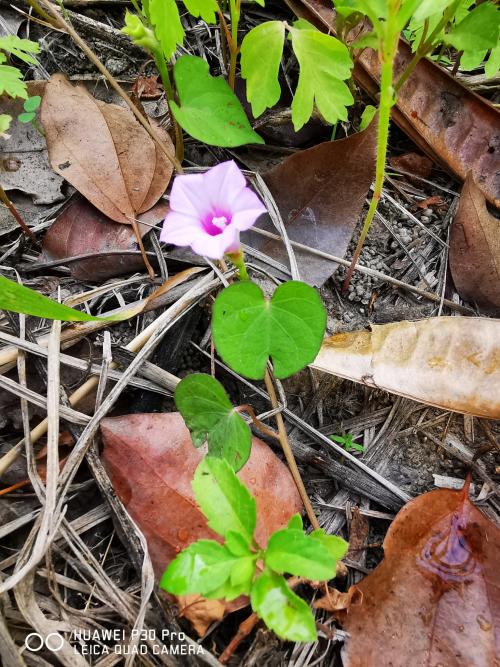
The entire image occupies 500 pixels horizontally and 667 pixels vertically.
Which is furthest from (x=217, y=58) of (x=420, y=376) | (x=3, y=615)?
(x=3, y=615)

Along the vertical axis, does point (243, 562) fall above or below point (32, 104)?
below

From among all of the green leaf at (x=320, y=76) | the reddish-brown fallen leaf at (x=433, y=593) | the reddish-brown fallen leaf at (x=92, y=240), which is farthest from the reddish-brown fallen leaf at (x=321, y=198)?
the reddish-brown fallen leaf at (x=433, y=593)

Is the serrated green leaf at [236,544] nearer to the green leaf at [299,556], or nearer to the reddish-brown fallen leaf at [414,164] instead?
the green leaf at [299,556]

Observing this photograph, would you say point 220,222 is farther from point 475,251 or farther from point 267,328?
point 475,251

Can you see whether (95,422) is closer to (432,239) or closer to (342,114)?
(342,114)

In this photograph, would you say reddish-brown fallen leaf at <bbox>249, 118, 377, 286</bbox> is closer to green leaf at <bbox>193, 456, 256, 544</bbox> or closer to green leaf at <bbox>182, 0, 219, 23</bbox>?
green leaf at <bbox>182, 0, 219, 23</bbox>

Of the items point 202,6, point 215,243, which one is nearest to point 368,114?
point 202,6
